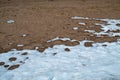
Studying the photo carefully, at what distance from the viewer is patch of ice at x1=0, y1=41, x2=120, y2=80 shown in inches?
149

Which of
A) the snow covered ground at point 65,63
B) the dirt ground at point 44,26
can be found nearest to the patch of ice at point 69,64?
the snow covered ground at point 65,63

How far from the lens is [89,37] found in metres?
5.88

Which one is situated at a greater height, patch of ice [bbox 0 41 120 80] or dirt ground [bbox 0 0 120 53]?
dirt ground [bbox 0 0 120 53]

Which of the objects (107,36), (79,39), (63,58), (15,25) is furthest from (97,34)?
(15,25)

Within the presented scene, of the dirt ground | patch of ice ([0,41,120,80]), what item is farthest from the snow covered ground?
the dirt ground

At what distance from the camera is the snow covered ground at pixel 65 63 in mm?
3795

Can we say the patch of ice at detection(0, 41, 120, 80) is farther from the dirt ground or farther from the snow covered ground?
the dirt ground

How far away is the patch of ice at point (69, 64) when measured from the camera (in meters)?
3.79

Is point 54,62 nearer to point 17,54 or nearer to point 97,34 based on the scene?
point 17,54

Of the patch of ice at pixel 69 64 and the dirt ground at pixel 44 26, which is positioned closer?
the patch of ice at pixel 69 64

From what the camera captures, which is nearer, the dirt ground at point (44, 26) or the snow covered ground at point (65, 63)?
the snow covered ground at point (65, 63)

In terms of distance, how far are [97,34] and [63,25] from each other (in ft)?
5.47

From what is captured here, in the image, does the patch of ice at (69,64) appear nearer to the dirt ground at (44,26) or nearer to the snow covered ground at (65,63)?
the snow covered ground at (65,63)

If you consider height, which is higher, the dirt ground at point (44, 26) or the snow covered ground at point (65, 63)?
the dirt ground at point (44, 26)
